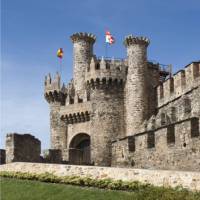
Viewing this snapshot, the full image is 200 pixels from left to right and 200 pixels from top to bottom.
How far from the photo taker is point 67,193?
87.6 ft

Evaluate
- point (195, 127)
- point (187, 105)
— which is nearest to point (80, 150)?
point (187, 105)

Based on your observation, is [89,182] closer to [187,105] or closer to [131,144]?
[131,144]

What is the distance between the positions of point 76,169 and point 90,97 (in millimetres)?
19650

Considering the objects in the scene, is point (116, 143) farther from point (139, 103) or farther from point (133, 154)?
point (139, 103)

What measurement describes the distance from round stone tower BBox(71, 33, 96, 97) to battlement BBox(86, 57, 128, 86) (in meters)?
4.32

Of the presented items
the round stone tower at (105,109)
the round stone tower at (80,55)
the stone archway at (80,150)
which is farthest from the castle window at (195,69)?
the round stone tower at (80,55)

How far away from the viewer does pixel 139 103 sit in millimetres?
44000

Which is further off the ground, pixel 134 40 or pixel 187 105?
pixel 134 40

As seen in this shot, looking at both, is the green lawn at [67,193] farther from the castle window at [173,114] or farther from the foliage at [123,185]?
the castle window at [173,114]

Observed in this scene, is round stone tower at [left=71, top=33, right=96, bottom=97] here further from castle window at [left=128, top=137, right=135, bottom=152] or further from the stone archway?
castle window at [left=128, top=137, right=135, bottom=152]

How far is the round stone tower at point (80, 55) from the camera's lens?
51.2 metres

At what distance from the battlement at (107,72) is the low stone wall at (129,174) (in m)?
14.0

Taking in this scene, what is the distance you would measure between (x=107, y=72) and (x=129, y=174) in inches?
811

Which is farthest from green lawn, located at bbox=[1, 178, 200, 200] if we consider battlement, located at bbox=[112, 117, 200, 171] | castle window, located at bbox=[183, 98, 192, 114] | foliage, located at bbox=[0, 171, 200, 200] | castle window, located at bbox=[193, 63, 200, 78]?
castle window, located at bbox=[193, 63, 200, 78]
